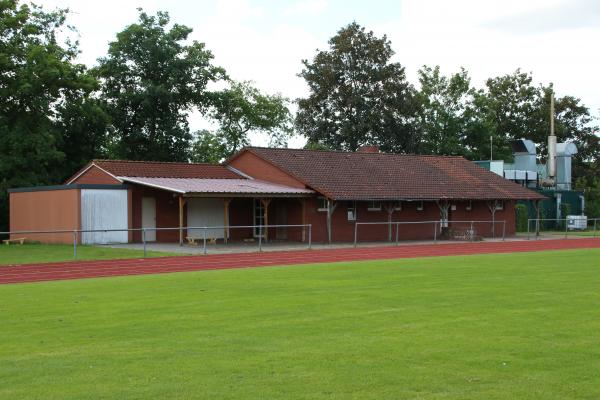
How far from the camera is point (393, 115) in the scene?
69562 mm

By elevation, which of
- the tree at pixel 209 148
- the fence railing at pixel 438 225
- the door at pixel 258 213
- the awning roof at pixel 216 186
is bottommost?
the fence railing at pixel 438 225

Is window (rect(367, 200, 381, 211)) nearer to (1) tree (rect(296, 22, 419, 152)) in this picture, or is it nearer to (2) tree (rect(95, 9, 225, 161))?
(2) tree (rect(95, 9, 225, 161))

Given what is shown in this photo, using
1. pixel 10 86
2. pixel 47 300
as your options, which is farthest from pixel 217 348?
pixel 10 86

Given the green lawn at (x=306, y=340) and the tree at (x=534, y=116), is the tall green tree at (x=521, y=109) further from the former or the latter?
the green lawn at (x=306, y=340)

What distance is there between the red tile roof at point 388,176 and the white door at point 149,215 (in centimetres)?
703

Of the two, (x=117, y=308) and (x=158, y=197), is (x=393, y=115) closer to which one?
(x=158, y=197)

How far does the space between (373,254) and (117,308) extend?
17950mm

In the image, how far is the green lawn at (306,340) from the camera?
734 cm

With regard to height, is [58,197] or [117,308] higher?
[58,197]

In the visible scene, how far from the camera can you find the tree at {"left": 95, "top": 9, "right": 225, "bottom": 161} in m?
55.7

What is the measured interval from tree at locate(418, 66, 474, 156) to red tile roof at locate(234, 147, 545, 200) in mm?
22797

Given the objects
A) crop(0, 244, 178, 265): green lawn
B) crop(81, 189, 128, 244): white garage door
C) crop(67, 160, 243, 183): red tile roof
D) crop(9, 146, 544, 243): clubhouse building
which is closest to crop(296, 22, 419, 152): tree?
crop(9, 146, 544, 243): clubhouse building

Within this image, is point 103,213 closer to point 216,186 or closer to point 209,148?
point 216,186

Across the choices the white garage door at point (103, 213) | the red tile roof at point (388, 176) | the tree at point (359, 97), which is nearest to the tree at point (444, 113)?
the tree at point (359, 97)
